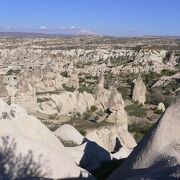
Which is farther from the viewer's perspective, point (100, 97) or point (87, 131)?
point (100, 97)

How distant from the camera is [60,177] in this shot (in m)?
7.38

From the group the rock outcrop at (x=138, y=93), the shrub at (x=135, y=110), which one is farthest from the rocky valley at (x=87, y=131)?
the shrub at (x=135, y=110)

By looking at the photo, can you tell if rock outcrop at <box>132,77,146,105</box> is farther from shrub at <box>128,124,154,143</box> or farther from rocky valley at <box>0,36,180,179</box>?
shrub at <box>128,124,154,143</box>

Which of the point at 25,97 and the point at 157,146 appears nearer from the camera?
the point at 157,146

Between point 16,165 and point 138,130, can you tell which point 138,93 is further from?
point 16,165

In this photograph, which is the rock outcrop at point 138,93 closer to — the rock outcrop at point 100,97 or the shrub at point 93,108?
the rock outcrop at point 100,97

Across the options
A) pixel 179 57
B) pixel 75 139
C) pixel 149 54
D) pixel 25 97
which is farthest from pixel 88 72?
pixel 75 139

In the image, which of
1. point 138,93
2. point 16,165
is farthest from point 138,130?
point 16,165

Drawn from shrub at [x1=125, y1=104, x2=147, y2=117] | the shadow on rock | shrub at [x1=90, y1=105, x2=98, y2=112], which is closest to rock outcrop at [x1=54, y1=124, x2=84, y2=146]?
the shadow on rock

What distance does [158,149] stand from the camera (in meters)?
7.34

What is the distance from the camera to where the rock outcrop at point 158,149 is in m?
6.88

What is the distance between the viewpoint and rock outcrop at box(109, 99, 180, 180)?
22.6 feet

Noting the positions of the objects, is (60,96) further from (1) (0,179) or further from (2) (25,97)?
(1) (0,179)

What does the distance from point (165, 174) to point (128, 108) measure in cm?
3273
